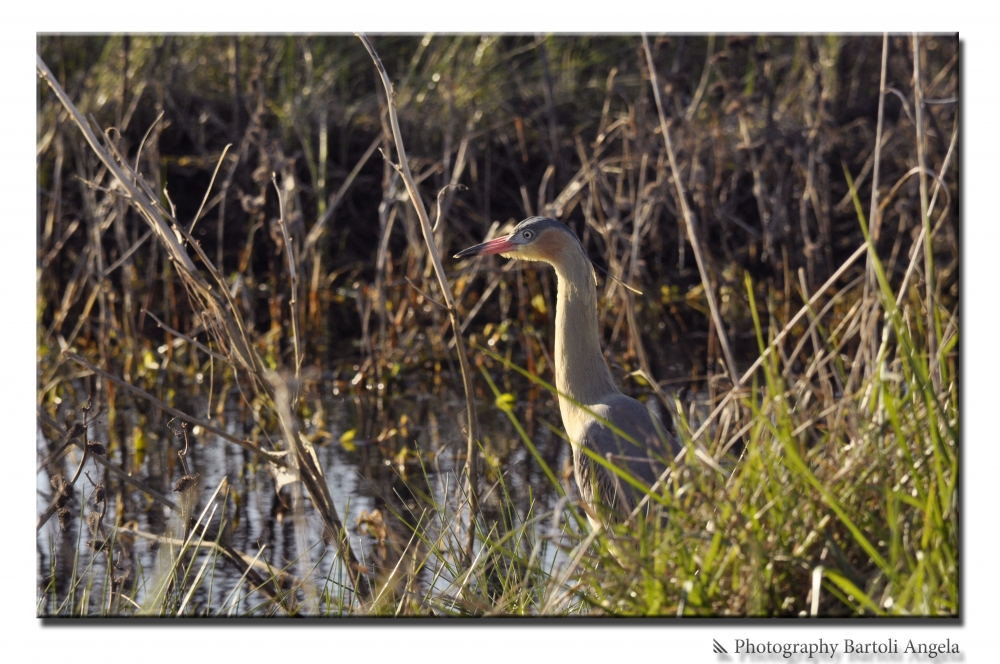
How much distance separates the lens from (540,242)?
323 centimetres

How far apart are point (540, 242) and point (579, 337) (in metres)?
0.31

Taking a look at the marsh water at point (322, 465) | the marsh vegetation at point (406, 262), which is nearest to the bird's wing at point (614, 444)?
the marsh vegetation at point (406, 262)

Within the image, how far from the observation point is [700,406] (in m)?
4.91

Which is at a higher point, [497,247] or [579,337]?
[497,247]

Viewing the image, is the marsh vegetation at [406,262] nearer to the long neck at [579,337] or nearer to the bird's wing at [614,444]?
the bird's wing at [614,444]

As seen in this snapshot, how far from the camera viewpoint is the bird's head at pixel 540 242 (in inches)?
126

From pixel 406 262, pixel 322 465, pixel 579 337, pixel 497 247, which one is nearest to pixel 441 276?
pixel 497 247

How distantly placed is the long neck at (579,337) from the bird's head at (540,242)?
0.04 metres

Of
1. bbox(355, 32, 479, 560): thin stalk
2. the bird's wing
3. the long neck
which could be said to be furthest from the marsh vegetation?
the long neck

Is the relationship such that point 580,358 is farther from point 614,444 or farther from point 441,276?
point 441,276
